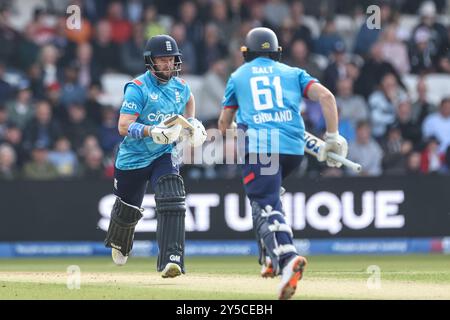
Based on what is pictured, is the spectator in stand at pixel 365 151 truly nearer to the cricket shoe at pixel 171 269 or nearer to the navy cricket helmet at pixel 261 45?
the cricket shoe at pixel 171 269

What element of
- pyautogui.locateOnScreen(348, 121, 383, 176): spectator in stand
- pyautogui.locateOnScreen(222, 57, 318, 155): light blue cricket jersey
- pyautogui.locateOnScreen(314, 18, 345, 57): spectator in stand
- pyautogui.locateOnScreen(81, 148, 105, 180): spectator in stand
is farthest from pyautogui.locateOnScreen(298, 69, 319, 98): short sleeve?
pyautogui.locateOnScreen(314, 18, 345, 57): spectator in stand

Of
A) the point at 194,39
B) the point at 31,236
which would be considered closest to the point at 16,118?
the point at 31,236

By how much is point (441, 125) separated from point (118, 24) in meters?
5.65

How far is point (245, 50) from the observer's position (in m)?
9.93

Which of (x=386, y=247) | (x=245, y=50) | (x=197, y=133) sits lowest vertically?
(x=386, y=247)

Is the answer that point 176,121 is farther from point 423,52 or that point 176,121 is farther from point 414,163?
point 423,52

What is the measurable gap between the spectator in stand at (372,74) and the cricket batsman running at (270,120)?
29.9 ft

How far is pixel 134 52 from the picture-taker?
18969 mm

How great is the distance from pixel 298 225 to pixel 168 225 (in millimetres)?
5894

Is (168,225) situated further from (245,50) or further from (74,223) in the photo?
(74,223)

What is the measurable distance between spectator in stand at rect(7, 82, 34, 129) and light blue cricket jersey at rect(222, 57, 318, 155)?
826 centimetres

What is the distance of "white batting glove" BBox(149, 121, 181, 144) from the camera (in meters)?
10.1

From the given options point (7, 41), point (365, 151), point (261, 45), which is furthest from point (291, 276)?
point (7, 41)

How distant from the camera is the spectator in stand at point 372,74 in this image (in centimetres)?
1883
